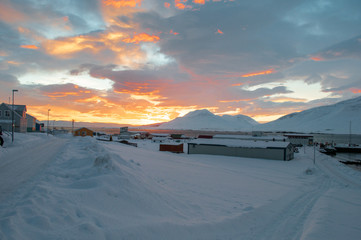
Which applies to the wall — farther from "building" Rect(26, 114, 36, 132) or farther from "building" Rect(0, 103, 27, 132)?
"building" Rect(26, 114, 36, 132)

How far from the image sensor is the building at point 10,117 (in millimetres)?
59969

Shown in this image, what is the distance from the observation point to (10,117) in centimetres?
6209

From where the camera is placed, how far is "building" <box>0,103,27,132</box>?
197 ft

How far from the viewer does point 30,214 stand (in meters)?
7.43

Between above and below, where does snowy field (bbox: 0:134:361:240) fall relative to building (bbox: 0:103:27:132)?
below

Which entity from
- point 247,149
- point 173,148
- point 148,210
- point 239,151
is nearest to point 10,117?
point 173,148

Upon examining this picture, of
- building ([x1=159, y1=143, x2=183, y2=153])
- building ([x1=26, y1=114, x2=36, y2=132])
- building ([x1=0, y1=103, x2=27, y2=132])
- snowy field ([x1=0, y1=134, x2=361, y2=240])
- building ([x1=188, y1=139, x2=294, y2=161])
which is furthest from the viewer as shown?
building ([x1=26, y1=114, x2=36, y2=132])

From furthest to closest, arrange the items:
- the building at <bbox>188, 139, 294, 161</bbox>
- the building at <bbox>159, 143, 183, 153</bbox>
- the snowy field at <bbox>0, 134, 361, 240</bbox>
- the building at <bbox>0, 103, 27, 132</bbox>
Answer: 1. the building at <bbox>0, 103, 27, 132</bbox>
2. the building at <bbox>159, 143, 183, 153</bbox>
3. the building at <bbox>188, 139, 294, 161</bbox>
4. the snowy field at <bbox>0, 134, 361, 240</bbox>

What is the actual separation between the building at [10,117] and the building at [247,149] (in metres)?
52.1

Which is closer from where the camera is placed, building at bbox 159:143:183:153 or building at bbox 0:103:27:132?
building at bbox 159:143:183:153

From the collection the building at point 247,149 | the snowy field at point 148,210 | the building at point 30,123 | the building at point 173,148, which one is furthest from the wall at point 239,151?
the building at point 30,123

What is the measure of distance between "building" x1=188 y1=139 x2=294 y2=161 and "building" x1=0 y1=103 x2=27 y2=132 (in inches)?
2050

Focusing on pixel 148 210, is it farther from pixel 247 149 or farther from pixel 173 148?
pixel 173 148

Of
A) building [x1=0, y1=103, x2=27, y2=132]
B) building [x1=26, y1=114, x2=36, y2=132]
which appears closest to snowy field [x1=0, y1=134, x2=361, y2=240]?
building [x1=0, y1=103, x2=27, y2=132]
